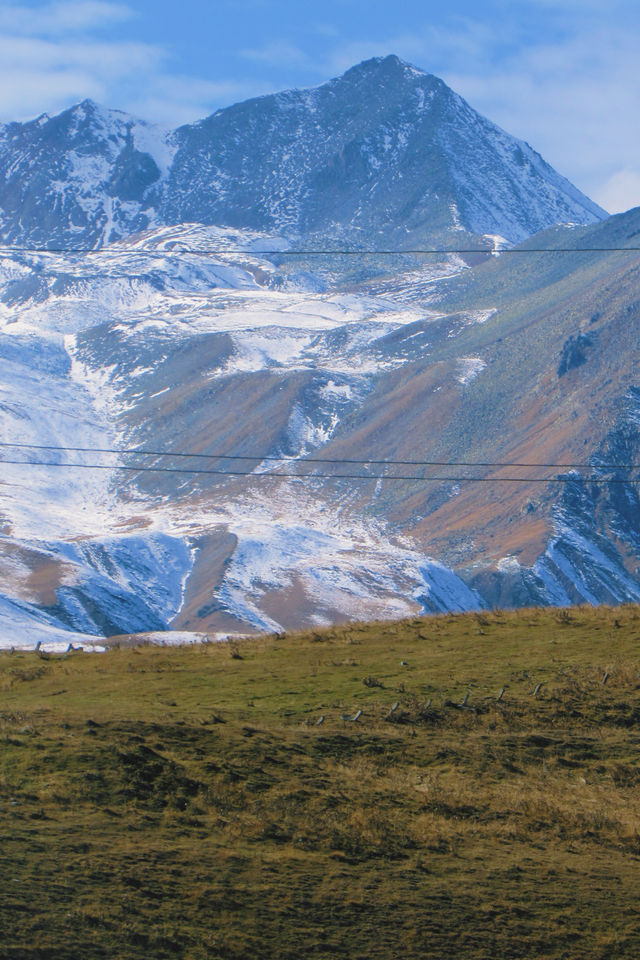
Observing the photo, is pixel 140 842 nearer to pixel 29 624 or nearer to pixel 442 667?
pixel 442 667

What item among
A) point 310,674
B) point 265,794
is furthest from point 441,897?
point 310,674

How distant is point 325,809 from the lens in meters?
23.1

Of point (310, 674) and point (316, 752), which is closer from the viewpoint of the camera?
point (316, 752)

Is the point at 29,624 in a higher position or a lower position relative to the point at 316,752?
lower

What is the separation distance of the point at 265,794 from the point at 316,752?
3.05m

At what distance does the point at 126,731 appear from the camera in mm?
25547

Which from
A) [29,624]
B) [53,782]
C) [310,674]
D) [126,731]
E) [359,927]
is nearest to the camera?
[359,927]

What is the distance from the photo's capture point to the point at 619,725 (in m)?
30.4

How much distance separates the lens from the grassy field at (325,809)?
60.9 feet

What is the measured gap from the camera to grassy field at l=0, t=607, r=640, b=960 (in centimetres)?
1856

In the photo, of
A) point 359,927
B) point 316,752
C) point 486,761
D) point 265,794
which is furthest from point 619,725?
point 359,927

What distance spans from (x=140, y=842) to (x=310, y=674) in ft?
46.3

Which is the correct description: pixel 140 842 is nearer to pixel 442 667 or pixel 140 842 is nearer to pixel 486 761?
pixel 486 761

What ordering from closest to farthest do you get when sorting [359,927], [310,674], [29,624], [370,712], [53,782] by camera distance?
[359,927]
[53,782]
[370,712]
[310,674]
[29,624]
